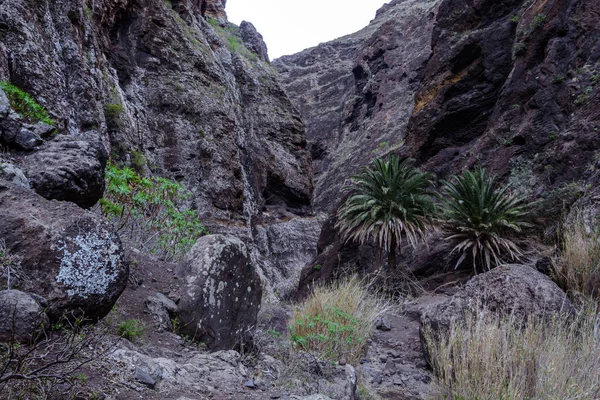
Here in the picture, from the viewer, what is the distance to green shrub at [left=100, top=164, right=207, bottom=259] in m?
5.62

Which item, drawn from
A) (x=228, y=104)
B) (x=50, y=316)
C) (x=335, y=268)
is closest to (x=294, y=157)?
(x=228, y=104)

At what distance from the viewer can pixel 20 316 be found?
2.30m

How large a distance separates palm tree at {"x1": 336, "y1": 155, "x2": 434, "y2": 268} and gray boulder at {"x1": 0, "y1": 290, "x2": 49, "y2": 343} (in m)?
12.0

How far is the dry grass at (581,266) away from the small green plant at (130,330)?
577cm

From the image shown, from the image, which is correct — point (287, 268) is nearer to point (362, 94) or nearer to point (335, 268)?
point (335, 268)

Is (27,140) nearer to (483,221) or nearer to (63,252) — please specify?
(63,252)

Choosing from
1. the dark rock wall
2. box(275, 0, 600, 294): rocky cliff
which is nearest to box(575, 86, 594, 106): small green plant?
box(275, 0, 600, 294): rocky cliff

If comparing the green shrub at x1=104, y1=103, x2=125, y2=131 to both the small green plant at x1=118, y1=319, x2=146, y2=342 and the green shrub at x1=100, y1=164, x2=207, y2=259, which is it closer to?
the green shrub at x1=100, y1=164, x2=207, y2=259

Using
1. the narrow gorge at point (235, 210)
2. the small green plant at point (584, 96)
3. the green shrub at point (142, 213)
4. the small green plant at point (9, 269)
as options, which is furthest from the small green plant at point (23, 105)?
the small green plant at point (584, 96)

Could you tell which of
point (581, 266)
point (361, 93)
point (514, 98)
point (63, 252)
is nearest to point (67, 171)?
point (63, 252)

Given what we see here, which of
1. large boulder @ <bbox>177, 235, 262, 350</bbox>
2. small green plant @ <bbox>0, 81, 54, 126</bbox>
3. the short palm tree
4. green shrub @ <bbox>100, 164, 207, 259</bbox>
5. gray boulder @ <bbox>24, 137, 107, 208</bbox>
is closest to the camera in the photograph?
gray boulder @ <bbox>24, 137, 107, 208</bbox>

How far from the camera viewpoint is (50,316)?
8.60 ft

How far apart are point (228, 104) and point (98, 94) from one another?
443 inches

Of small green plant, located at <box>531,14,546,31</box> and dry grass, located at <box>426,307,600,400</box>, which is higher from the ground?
small green plant, located at <box>531,14,546,31</box>
